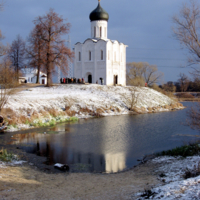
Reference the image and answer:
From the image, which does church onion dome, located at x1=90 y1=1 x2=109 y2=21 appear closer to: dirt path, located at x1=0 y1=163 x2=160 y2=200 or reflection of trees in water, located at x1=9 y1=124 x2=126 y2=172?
reflection of trees in water, located at x1=9 y1=124 x2=126 y2=172

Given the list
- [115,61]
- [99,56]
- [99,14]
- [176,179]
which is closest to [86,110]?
[99,56]

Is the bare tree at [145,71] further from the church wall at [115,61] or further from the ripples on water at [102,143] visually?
the ripples on water at [102,143]

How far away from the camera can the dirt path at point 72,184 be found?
6.08m

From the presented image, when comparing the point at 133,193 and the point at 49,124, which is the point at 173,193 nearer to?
the point at 133,193

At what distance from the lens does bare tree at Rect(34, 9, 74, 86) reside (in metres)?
32.7

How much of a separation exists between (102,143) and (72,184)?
6.81 m

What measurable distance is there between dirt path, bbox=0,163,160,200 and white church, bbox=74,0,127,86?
102ft

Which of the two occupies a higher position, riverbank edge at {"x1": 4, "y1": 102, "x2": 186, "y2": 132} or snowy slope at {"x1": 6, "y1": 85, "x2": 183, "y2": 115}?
snowy slope at {"x1": 6, "y1": 85, "x2": 183, "y2": 115}

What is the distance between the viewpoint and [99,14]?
3969cm

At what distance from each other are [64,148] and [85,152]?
53.3 inches

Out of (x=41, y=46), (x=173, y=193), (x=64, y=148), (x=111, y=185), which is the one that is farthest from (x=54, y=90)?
(x=173, y=193)

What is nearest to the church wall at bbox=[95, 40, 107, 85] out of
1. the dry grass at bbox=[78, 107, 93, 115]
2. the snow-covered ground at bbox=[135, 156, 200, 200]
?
the dry grass at bbox=[78, 107, 93, 115]

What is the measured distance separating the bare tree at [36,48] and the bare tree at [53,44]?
42 centimetres

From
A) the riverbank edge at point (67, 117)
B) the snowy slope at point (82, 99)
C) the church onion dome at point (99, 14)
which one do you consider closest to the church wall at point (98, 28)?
the church onion dome at point (99, 14)
